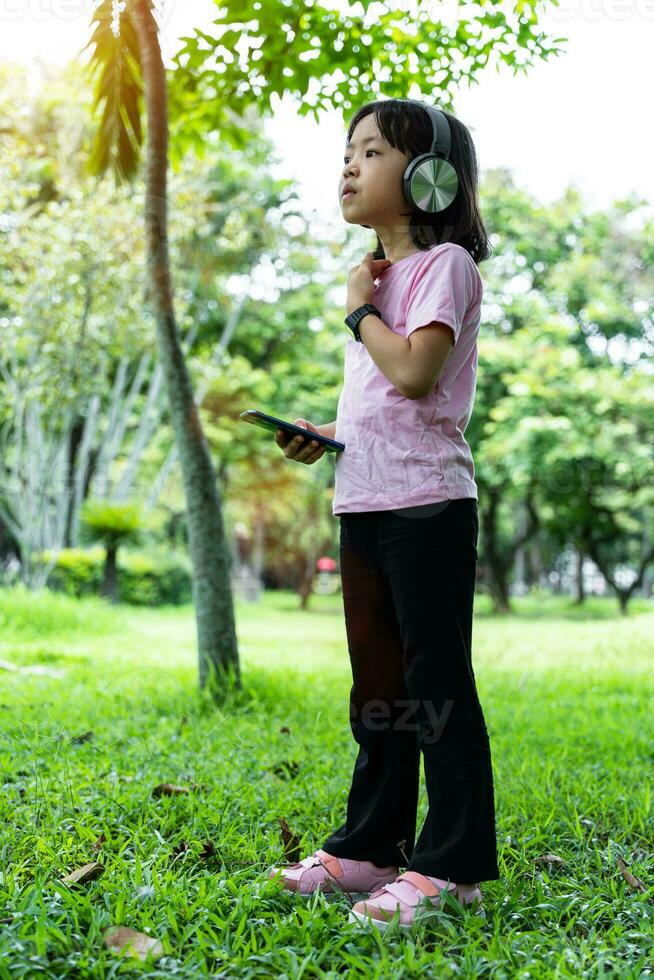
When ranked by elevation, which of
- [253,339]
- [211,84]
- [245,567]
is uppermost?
[253,339]

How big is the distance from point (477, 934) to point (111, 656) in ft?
17.1

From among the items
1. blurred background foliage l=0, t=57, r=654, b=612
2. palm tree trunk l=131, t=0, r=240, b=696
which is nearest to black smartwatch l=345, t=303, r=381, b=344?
palm tree trunk l=131, t=0, r=240, b=696

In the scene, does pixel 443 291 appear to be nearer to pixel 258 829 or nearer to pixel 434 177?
pixel 434 177

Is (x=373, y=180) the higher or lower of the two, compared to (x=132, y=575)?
higher

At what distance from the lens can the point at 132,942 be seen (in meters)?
1.68

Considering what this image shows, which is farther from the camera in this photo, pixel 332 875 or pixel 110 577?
pixel 110 577

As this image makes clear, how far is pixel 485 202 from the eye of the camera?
47.7 feet

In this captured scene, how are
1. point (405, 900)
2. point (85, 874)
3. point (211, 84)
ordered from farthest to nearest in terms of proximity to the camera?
1. point (211, 84)
2. point (85, 874)
3. point (405, 900)

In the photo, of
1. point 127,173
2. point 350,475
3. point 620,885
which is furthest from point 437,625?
point 127,173

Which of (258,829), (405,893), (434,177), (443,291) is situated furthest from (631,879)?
(434,177)

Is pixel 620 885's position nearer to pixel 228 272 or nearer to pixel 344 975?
pixel 344 975

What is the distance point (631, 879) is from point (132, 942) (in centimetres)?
122

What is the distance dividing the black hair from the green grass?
58.1 inches

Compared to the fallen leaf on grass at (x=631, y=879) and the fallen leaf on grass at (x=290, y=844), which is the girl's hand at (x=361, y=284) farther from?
the fallen leaf on grass at (x=631, y=879)
